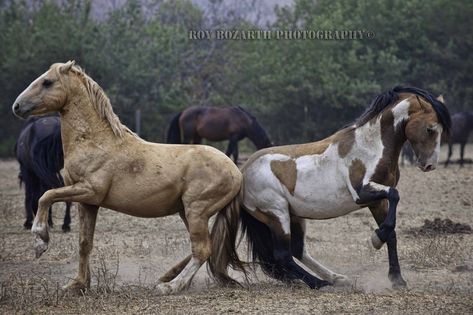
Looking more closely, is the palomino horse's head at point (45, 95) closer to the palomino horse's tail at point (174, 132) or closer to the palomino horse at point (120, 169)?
the palomino horse at point (120, 169)

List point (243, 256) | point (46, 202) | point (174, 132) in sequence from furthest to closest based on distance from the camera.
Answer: point (174, 132) → point (243, 256) → point (46, 202)

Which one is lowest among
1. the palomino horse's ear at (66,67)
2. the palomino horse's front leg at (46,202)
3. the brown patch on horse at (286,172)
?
the palomino horse's front leg at (46,202)

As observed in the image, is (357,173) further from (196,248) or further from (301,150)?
(196,248)

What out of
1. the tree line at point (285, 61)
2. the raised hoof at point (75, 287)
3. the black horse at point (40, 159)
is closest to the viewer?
the raised hoof at point (75, 287)

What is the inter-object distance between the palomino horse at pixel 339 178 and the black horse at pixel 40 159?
3.16 meters

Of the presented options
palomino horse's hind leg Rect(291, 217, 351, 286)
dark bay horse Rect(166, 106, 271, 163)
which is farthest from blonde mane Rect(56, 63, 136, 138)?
dark bay horse Rect(166, 106, 271, 163)

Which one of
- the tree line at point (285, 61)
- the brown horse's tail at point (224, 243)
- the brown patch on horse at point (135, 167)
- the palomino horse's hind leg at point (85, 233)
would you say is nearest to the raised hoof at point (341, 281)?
the brown horse's tail at point (224, 243)

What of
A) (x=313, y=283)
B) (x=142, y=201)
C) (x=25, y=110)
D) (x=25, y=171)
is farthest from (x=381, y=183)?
(x=25, y=171)

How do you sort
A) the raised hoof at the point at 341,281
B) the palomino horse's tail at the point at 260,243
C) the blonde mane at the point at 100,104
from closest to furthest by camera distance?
1. the blonde mane at the point at 100,104
2. the raised hoof at the point at 341,281
3. the palomino horse's tail at the point at 260,243

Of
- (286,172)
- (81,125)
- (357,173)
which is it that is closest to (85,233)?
(81,125)

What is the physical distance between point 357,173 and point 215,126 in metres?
12.7

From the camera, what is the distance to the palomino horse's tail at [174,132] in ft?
61.5

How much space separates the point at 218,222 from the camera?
7.19 m

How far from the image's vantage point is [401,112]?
704cm
